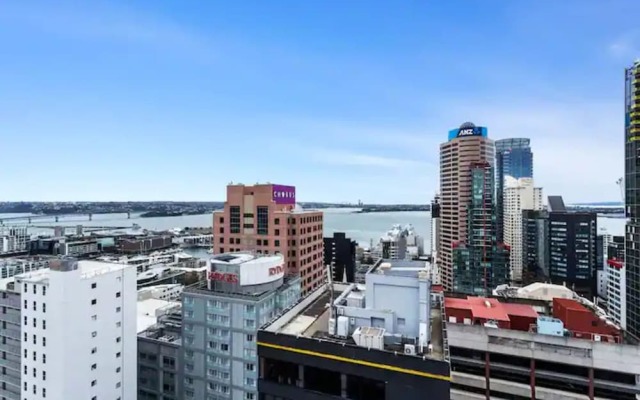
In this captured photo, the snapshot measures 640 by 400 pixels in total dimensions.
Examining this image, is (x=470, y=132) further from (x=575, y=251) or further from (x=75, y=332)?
(x=75, y=332)

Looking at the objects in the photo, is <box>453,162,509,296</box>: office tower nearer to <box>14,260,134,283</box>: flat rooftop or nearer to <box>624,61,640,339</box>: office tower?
<box>624,61,640,339</box>: office tower

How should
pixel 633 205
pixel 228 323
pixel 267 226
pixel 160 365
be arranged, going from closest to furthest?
pixel 228 323, pixel 160 365, pixel 633 205, pixel 267 226

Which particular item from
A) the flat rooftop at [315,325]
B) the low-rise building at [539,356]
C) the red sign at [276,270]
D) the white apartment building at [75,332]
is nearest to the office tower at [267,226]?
the red sign at [276,270]

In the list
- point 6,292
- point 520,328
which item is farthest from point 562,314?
point 6,292

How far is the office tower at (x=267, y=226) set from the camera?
53219 mm

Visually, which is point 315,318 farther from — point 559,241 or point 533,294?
point 559,241

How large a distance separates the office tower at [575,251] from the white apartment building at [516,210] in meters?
13.0

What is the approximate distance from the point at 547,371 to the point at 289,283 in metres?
21.5

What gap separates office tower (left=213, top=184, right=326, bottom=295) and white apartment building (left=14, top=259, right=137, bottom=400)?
22.8 meters

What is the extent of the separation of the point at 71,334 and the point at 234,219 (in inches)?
1145

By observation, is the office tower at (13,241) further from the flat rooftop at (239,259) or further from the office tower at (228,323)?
the office tower at (228,323)

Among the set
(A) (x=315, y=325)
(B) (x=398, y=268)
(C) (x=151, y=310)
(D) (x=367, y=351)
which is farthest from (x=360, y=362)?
(C) (x=151, y=310)

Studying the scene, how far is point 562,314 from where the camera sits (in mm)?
31562

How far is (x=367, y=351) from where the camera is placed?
14625 mm
